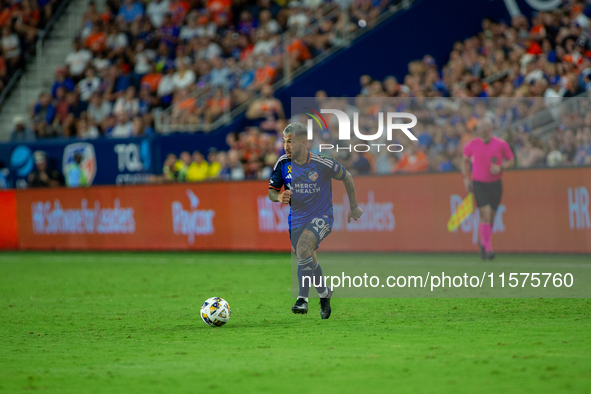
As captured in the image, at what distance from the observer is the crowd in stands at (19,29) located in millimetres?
28734

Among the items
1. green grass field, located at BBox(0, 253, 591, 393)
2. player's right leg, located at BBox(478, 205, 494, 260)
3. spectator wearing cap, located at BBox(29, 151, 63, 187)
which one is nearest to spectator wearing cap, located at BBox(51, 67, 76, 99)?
spectator wearing cap, located at BBox(29, 151, 63, 187)

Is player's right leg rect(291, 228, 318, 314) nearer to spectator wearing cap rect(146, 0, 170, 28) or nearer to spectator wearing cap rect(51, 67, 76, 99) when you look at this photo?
spectator wearing cap rect(146, 0, 170, 28)

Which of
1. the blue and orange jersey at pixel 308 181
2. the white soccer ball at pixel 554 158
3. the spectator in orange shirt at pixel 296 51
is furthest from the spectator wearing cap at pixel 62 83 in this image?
the blue and orange jersey at pixel 308 181

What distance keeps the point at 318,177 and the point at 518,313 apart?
101 inches

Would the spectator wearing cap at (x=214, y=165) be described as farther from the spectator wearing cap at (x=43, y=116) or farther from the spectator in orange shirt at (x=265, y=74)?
the spectator wearing cap at (x=43, y=116)

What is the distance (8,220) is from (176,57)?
22.1ft

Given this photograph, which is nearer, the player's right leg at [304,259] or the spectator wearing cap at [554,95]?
the player's right leg at [304,259]

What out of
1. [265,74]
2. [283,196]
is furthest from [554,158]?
[265,74]

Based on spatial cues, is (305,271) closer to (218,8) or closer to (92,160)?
(92,160)

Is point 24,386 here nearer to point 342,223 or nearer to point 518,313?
point 518,313

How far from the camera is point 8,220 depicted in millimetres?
22453

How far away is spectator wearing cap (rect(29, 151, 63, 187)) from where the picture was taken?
23.2 meters

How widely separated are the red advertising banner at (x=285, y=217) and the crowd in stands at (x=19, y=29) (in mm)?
8309

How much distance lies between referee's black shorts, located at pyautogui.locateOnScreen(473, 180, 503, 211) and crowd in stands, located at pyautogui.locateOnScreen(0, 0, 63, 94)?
19.4 meters
